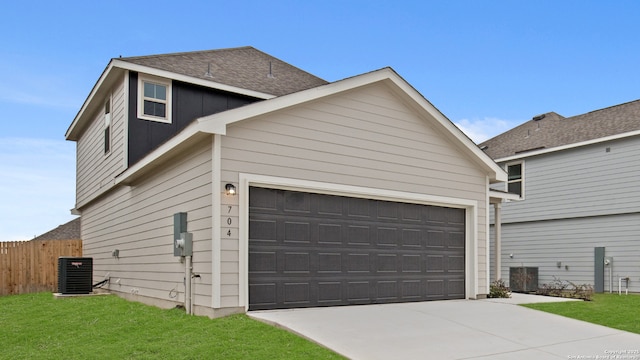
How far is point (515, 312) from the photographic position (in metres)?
10.3

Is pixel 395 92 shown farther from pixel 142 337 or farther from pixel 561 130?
pixel 561 130

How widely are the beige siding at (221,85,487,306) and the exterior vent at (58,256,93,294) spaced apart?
740 cm

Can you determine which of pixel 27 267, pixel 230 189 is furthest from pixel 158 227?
pixel 27 267

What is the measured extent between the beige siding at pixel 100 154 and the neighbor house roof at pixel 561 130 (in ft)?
47.7

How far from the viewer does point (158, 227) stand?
11031 millimetres

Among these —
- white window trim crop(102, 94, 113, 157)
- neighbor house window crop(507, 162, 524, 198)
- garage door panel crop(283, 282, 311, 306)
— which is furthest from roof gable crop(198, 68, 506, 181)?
neighbor house window crop(507, 162, 524, 198)

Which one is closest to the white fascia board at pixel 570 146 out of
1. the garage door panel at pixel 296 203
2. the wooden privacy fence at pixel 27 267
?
the garage door panel at pixel 296 203

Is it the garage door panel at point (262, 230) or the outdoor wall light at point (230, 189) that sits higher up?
the outdoor wall light at point (230, 189)

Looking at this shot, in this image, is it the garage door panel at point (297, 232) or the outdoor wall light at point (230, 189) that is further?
the garage door panel at point (297, 232)

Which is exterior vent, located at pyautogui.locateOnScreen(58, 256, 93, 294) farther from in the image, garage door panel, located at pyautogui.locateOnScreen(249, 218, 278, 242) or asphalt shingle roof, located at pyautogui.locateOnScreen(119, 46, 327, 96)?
garage door panel, located at pyautogui.locateOnScreen(249, 218, 278, 242)

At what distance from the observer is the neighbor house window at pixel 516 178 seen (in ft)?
69.4

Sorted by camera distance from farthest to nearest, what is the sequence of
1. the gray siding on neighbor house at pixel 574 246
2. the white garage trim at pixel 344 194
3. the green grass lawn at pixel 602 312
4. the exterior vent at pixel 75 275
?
the gray siding on neighbor house at pixel 574 246 < the exterior vent at pixel 75 275 < the green grass lawn at pixel 602 312 < the white garage trim at pixel 344 194

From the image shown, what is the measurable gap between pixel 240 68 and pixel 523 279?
37.5 ft

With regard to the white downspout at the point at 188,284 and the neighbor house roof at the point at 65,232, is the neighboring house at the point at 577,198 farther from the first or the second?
the neighbor house roof at the point at 65,232
